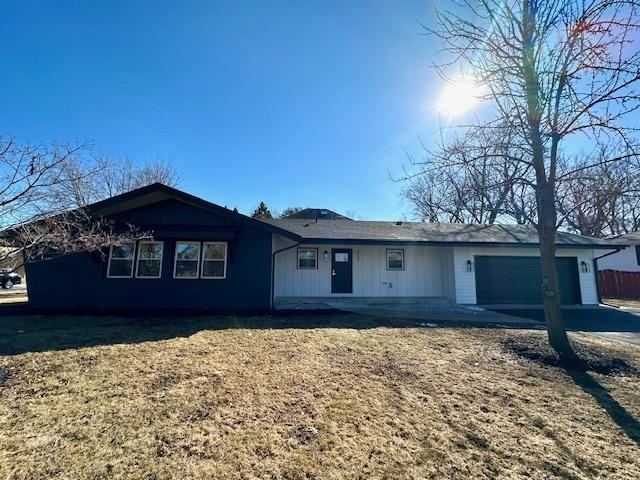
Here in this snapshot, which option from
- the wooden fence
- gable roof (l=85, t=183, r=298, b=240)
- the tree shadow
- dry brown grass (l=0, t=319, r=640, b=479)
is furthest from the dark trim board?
the wooden fence

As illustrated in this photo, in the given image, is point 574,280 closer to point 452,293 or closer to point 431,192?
point 452,293

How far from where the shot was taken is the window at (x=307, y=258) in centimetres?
1252

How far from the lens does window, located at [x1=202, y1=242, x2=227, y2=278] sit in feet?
32.5

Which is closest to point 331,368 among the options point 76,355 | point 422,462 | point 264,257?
point 422,462

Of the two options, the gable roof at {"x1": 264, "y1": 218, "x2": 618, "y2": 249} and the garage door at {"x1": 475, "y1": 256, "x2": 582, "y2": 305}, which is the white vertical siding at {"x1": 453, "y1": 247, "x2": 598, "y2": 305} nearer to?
the garage door at {"x1": 475, "y1": 256, "x2": 582, "y2": 305}

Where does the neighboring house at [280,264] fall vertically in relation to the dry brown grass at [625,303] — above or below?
above

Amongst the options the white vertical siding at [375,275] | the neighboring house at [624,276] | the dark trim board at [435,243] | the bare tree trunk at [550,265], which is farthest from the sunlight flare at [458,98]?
the neighboring house at [624,276]

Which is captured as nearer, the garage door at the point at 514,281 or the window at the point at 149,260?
the window at the point at 149,260

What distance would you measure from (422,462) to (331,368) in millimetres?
2202

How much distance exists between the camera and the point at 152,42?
7.74 metres

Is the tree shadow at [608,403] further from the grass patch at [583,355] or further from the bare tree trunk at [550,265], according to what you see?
the bare tree trunk at [550,265]

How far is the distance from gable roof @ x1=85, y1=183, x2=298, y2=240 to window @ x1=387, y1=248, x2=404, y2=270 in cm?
472

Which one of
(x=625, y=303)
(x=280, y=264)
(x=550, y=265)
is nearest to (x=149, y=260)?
(x=280, y=264)

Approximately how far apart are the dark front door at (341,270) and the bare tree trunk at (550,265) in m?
7.44
